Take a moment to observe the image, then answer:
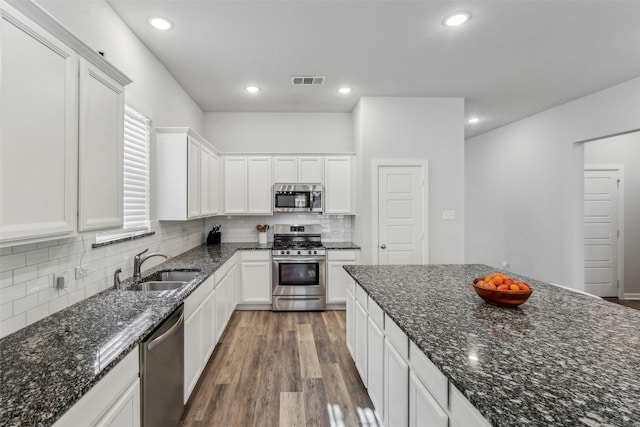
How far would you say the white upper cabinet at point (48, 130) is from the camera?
112 centimetres

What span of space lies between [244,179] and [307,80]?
175 centimetres

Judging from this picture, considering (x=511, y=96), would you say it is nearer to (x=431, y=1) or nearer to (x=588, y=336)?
(x=431, y=1)

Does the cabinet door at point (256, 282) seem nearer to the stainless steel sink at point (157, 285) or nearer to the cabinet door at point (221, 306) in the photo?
the cabinet door at point (221, 306)

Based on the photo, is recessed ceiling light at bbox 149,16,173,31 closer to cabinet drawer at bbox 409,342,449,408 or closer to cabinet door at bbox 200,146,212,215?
cabinet door at bbox 200,146,212,215

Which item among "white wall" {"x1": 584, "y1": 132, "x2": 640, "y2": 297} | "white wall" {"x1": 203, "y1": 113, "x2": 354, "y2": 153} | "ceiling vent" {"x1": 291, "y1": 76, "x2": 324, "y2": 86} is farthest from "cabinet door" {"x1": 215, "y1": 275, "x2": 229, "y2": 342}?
"white wall" {"x1": 584, "y1": 132, "x2": 640, "y2": 297}

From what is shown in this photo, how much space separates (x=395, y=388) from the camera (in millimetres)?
1618

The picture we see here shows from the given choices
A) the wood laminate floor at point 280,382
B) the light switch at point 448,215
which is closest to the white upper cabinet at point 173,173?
the wood laminate floor at point 280,382

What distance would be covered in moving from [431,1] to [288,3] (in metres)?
1.07

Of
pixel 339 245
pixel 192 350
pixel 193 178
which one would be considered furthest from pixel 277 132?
pixel 192 350

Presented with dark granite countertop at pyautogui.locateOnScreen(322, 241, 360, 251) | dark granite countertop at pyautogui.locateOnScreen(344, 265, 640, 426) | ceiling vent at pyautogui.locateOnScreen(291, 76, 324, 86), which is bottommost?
dark granite countertop at pyautogui.locateOnScreen(344, 265, 640, 426)

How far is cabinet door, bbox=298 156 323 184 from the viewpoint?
178 inches

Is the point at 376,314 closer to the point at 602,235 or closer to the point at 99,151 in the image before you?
the point at 99,151

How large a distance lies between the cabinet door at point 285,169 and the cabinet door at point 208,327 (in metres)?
2.17

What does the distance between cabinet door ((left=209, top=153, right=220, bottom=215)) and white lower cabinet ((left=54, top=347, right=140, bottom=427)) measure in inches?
111
